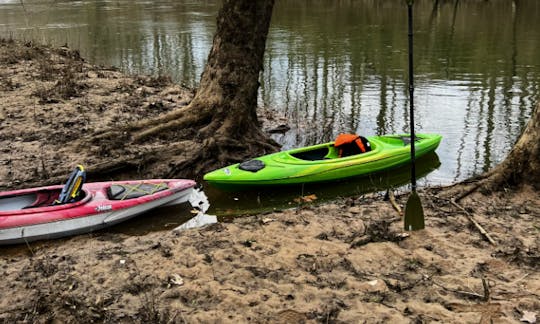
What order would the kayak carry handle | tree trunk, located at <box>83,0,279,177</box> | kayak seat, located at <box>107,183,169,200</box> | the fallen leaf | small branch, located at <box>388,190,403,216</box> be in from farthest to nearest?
tree trunk, located at <box>83,0,279,177</box> → kayak seat, located at <box>107,183,169,200</box> → the kayak carry handle → small branch, located at <box>388,190,403,216</box> → the fallen leaf

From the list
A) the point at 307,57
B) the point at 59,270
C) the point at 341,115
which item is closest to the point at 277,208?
the point at 59,270

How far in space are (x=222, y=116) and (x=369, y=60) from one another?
7.89 m

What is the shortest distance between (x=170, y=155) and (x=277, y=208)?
181 centimetres

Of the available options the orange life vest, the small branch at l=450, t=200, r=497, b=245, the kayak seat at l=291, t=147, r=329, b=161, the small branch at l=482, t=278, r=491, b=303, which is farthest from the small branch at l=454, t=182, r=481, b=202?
the kayak seat at l=291, t=147, r=329, b=161

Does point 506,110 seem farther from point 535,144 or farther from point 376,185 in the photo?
point 535,144

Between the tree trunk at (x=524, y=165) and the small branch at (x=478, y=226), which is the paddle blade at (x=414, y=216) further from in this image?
the tree trunk at (x=524, y=165)

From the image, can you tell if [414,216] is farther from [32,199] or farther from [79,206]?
[32,199]

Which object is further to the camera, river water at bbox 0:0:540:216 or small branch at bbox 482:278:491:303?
river water at bbox 0:0:540:216

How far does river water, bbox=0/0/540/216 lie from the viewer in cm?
942

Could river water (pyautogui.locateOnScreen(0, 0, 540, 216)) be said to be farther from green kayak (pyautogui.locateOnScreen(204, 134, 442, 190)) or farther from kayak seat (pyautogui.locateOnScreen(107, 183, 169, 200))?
kayak seat (pyautogui.locateOnScreen(107, 183, 169, 200))

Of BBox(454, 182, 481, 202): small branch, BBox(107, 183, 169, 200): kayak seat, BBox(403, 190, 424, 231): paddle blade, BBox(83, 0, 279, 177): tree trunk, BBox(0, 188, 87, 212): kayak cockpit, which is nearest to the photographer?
BBox(403, 190, 424, 231): paddle blade

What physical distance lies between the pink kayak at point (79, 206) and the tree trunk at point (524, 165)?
11.1ft

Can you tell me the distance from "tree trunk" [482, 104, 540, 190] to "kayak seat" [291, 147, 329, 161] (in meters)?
2.38

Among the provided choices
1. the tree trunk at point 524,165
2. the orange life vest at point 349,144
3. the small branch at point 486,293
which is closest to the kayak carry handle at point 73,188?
the orange life vest at point 349,144
